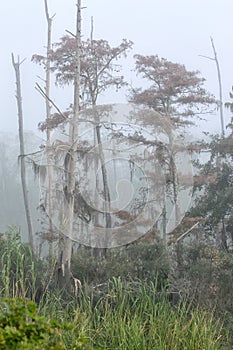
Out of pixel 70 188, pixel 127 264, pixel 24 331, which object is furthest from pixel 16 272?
pixel 24 331

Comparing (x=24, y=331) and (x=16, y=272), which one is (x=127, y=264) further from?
(x=24, y=331)

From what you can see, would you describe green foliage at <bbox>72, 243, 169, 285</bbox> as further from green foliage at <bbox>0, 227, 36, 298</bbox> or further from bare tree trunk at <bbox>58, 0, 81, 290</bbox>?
green foliage at <bbox>0, 227, 36, 298</bbox>

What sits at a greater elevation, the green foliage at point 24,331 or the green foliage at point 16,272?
the green foliage at point 24,331

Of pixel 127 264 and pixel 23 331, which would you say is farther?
Result: pixel 127 264

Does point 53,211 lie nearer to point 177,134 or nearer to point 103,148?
point 103,148

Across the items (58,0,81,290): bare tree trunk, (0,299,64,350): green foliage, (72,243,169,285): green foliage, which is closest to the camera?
(0,299,64,350): green foliage

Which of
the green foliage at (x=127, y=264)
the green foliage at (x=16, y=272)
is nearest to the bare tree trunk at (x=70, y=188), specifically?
the green foliage at (x=127, y=264)

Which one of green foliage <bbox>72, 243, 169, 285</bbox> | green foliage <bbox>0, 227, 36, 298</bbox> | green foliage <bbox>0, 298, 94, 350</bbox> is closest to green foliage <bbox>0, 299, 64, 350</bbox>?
green foliage <bbox>0, 298, 94, 350</bbox>

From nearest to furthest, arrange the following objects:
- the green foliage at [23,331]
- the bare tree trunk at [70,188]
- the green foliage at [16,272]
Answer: the green foliage at [23,331] → the green foliage at [16,272] → the bare tree trunk at [70,188]

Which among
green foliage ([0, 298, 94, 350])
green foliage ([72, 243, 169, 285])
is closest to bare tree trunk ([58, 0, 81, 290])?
green foliage ([72, 243, 169, 285])

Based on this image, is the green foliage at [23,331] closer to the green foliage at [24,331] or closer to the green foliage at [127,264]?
the green foliage at [24,331]

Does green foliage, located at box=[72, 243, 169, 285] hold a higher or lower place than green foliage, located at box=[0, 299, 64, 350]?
lower

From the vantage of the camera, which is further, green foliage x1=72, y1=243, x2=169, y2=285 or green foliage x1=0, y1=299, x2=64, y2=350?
green foliage x1=72, y1=243, x2=169, y2=285

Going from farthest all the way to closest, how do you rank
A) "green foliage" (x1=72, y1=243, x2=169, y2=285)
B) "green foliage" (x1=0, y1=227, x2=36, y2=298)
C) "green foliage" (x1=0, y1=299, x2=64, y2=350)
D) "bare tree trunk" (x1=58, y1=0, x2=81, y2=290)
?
"green foliage" (x1=72, y1=243, x2=169, y2=285) < "bare tree trunk" (x1=58, y1=0, x2=81, y2=290) < "green foliage" (x1=0, y1=227, x2=36, y2=298) < "green foliage" (x1=0, y1=299, x2=64, y2=350)
